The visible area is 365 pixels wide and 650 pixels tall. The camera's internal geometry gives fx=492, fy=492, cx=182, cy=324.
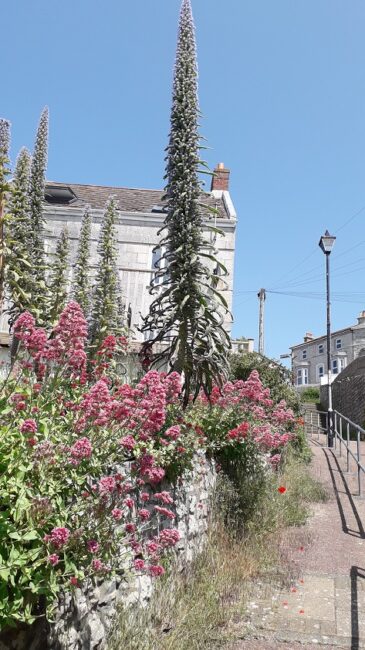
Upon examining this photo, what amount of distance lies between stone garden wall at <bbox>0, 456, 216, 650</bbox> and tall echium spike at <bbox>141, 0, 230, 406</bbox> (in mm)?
1910

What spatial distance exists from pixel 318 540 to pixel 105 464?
463 centimetres

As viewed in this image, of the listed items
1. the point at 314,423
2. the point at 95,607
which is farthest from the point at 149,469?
the point at 314,423

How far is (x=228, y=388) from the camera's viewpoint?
6.75 m

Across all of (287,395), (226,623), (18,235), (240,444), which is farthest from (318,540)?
(18,235)

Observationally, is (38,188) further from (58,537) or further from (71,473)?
(58,537)

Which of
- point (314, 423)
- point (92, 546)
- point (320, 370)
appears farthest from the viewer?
point (320, 370)

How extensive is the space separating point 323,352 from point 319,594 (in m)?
46.3

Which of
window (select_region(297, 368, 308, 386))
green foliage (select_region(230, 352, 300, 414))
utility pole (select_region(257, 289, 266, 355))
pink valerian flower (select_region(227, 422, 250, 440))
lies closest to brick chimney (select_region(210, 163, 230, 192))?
green foliage (select_region(230, 352, 300, 414))

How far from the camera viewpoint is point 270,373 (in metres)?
13.6

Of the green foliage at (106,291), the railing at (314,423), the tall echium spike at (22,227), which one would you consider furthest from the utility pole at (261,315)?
the tall echium spike at (22,227)

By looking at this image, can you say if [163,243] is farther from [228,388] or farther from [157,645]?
[157,645]

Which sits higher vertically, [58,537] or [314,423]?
[58,537]

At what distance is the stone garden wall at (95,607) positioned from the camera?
8.52 feet

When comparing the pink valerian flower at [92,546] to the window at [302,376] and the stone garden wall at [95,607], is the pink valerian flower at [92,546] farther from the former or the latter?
the window at [302,376]
